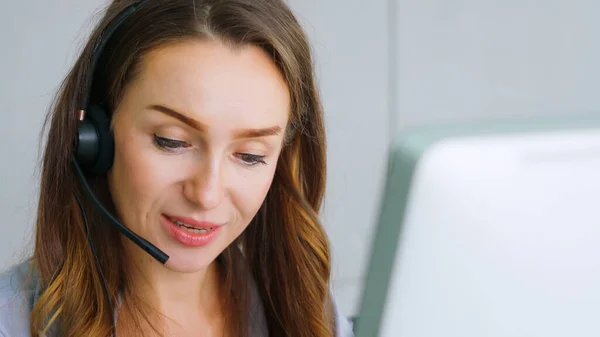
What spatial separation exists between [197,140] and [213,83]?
66mm

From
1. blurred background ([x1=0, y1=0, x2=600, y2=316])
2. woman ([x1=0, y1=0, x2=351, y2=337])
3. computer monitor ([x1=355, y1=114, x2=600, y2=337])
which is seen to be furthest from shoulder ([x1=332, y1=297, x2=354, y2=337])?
computer monitor ([x1=355, y1=114, x2=600, y2=337])

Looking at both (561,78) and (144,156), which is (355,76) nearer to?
(561,78)

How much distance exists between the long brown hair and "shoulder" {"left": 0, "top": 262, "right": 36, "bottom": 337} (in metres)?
0.02

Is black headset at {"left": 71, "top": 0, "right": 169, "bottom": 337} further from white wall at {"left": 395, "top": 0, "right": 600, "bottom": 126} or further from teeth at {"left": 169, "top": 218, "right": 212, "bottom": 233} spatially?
white wall at {"left": 395, "top": 0, "right": 600, "bottom": 126}

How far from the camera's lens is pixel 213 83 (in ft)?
3.15

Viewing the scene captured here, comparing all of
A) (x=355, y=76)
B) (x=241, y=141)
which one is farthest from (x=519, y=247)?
(x=355, y=76)

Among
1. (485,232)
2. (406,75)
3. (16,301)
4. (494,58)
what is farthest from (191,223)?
(494,58)

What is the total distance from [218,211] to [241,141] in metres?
0.09

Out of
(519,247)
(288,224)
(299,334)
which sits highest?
(519,247)

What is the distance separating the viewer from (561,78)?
7.05 feet

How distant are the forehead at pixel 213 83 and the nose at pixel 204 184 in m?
0.05

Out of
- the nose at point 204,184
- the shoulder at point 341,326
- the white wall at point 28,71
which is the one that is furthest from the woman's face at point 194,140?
the white wall at point 28,71

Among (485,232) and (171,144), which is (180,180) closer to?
(171,144)

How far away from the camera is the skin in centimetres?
96
